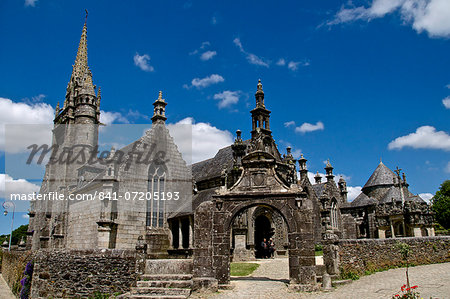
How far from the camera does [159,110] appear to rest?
25000 millimetres

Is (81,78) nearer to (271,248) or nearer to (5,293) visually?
(5,293)

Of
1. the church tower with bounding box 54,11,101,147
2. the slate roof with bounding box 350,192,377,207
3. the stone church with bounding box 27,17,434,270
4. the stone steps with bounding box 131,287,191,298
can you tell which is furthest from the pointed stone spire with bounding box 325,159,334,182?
the stone steps with bounding box 131,287,191,298

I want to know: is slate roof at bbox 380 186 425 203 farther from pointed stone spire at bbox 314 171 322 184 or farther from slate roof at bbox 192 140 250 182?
slate roof at bbox 192 140 250 182

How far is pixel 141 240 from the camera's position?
39.0 feet

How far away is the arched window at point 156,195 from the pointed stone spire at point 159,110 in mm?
3715

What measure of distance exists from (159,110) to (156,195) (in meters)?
6.45

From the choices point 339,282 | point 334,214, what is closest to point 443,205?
point 334,214

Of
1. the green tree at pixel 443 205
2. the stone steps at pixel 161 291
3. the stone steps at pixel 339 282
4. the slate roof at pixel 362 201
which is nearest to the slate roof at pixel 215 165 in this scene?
the stone steps at pixel 339 282

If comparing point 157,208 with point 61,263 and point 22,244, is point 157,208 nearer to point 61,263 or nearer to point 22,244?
point 61,263

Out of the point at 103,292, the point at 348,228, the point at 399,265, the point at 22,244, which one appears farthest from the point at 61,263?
the point at 22,244

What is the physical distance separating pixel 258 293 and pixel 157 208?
497 inches

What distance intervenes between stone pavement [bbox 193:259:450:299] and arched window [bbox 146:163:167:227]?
9.13m

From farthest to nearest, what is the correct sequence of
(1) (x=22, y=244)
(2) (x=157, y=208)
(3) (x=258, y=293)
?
(1) (x=22, y=244), (2) (x=157, y=208), (3) (x=258, y=293)

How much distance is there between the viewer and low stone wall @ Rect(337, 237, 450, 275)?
44.3 ft
